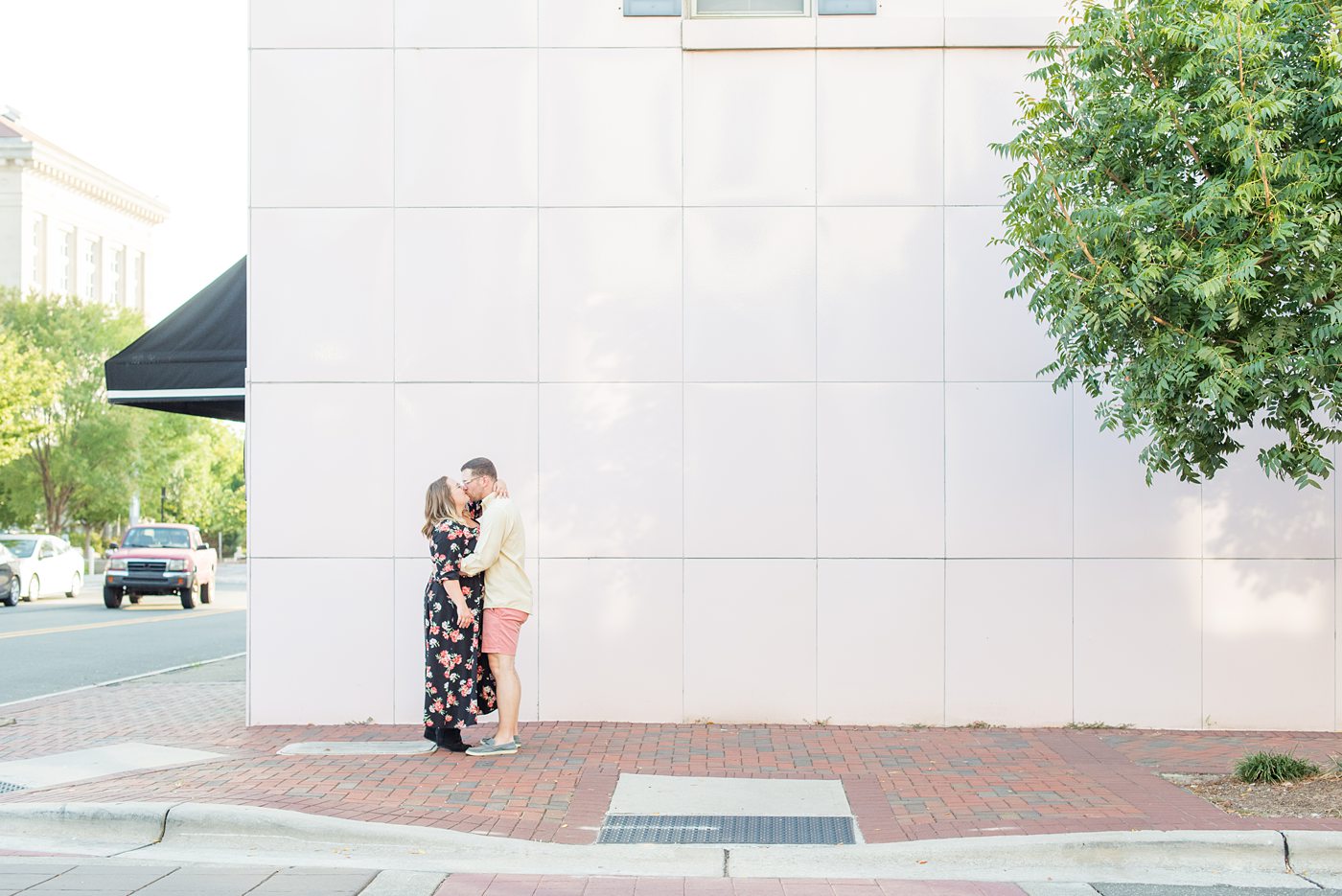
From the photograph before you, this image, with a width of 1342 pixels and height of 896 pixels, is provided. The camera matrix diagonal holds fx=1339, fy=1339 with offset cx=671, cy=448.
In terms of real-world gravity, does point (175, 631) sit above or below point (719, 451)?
below

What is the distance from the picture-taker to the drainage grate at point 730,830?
6.38 metres

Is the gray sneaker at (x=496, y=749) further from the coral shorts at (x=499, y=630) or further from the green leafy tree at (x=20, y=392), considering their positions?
the green leafy tree at (x=20, y=392)

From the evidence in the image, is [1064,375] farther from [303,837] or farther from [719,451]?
[303,837]

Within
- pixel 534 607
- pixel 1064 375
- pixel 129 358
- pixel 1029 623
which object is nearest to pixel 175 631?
pixel 129 358

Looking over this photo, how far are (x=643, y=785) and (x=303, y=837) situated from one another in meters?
1.96

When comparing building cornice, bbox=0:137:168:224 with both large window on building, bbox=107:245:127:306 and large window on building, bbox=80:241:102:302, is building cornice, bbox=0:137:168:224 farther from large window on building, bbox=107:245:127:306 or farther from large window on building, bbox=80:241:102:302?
large window on building, bbox=80:241:102:302

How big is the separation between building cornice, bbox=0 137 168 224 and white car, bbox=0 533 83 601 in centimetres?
5048

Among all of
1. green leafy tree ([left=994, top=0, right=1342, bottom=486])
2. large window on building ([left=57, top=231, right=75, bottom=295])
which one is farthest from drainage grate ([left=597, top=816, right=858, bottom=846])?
large window on building ([left=57, top=231, right=75, bottom=295])

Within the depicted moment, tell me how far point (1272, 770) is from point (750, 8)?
6311 millimetres

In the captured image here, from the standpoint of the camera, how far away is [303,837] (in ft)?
20.9

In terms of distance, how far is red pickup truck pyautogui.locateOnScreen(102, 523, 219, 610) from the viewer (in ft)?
92.3

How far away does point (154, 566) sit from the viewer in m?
28.4

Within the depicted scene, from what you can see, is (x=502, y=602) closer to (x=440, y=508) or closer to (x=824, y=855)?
(x=440, y=508)

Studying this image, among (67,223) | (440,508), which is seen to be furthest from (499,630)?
(67,223)
